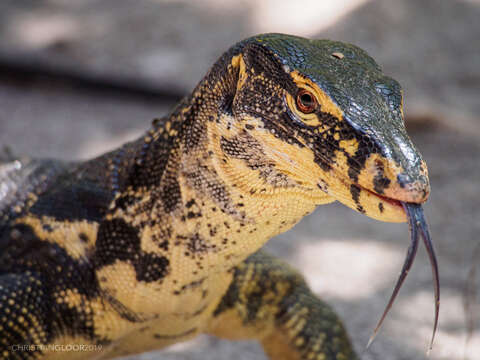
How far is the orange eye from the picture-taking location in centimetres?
212

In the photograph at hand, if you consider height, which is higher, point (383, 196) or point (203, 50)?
point (203, 50)

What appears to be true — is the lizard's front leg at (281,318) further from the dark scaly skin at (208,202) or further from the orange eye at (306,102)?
the orange eye at (306,102)

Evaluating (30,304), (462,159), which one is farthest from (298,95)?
(462,159)

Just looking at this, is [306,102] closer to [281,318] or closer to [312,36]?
[281,318]

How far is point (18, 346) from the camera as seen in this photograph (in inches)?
109

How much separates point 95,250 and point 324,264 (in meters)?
2.67

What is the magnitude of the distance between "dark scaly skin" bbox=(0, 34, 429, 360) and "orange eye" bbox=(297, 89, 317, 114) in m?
0.02

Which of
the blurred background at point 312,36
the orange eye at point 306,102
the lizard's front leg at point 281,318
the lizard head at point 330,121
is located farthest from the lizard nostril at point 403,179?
the blurred background at point 312,36

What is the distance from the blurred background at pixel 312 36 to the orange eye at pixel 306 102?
2.73m

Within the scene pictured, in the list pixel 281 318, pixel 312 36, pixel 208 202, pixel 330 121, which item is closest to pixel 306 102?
pixel 330 121

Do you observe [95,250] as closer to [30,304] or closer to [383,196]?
[30,304]

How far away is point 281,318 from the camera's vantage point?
359cm

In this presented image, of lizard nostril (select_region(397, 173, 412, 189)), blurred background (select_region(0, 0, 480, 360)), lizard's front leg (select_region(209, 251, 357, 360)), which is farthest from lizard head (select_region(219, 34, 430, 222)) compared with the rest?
blurred background (select_region(0, 0, 480, 360))

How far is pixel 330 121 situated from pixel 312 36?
618 centimetres
